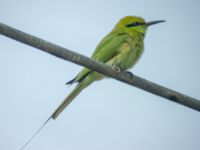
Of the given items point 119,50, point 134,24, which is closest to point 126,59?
point 119,50

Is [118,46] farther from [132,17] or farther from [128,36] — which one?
[132,17]

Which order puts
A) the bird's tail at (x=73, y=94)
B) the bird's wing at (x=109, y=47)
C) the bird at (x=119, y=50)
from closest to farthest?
the bird's tail at (x=73, y=94)
the bird at (x=119, y=50)
the bird's wing at (x=109, y=47)

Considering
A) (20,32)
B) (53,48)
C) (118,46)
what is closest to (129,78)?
(53,48)

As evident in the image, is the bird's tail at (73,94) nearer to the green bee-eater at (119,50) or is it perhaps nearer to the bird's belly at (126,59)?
the green bee-eater at (119,50)

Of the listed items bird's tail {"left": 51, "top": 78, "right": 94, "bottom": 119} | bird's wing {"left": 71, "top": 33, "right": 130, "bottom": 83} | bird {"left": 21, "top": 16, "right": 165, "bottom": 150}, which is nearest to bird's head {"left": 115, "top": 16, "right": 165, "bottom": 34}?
bird {"left": 21, "top": 16, "right": 165, "bottom": 150}

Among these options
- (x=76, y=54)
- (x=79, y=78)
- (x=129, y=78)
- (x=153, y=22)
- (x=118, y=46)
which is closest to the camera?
(x=76, y=54)

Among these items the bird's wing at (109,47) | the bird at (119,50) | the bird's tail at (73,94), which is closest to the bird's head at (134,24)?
the bird at (119,50)

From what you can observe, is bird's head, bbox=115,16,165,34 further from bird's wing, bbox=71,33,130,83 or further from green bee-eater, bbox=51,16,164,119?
bird's wing, bbox=71,33,130,83

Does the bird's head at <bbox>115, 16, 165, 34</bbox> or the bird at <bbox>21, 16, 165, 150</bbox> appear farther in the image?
the bird's head at <bbox>115, 16, 165, 34</bbox>
